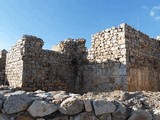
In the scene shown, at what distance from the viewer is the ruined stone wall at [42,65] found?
975 centimetres

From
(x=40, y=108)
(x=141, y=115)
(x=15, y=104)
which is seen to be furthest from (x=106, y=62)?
(x=15, y=104)

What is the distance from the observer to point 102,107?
3.66m

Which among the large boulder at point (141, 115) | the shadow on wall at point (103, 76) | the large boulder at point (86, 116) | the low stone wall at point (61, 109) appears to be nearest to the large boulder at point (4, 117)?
the low stone wall at point (61, 109)

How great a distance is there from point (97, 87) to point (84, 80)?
3.24 ft

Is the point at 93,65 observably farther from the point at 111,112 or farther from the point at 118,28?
the point at 111,112

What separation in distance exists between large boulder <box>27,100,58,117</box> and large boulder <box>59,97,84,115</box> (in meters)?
0.16

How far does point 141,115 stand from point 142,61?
6.02 m

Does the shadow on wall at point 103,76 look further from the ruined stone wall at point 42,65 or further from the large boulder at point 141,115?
the large boulder at point 141,115

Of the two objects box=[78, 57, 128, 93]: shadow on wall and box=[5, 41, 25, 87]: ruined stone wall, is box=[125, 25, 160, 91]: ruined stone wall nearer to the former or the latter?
box=[78, 57, 128, 93]: shadow on wall

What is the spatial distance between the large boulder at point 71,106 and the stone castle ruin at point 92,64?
5305mm

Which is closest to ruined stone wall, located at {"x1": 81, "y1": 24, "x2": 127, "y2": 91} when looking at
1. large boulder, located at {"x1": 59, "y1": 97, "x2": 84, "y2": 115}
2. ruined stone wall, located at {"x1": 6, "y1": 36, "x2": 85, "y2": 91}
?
ruined stone wall, located at {"x1": 6, "y1": 36, "x2": 85, "y2": 91}

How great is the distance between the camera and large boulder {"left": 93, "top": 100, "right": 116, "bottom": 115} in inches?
143

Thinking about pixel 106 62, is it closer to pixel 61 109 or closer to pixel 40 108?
pixel 61 109

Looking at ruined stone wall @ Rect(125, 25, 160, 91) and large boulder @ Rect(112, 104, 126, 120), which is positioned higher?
ruined stone wall @ Rect(125, 25, 160, 91)
